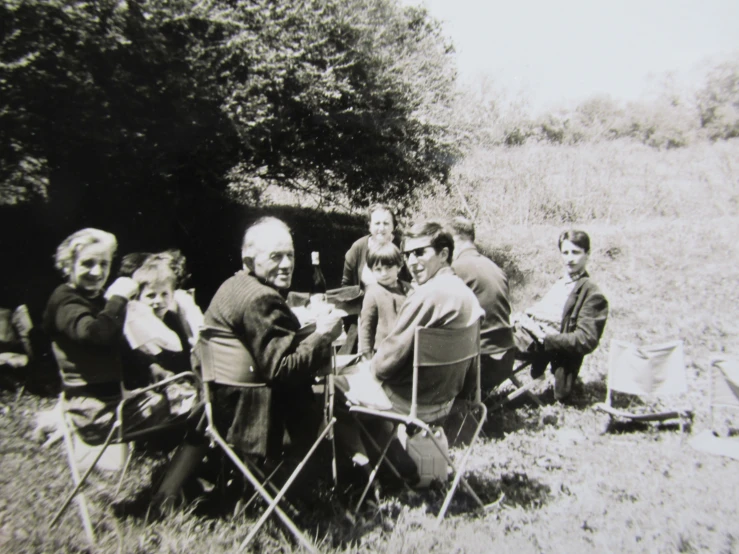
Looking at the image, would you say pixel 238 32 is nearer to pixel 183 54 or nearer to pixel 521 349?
pixel 183 54

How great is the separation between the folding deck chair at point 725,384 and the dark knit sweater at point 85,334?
13.3 feet

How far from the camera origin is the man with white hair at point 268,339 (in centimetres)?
238

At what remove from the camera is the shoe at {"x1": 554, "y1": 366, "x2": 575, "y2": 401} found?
452 cm

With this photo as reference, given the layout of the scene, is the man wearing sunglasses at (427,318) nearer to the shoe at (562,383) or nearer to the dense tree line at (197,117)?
the shoe at (562,383)

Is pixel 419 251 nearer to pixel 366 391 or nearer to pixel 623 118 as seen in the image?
pixel 366 391

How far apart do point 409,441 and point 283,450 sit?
0.90 metres

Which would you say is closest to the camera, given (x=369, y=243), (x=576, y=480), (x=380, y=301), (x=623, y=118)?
(x=576, y=480)

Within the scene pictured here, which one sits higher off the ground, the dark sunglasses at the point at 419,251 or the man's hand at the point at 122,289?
the dark sunglasses at the point at 419,251

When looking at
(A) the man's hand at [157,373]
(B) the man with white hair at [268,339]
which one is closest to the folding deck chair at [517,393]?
(B) the man with white hair at [268,339]

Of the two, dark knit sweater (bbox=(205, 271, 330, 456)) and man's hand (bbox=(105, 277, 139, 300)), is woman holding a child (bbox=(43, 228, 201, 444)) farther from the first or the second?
dark knit sweater (bbox=(205, 271, 330, 456))

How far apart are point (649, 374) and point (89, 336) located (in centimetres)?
398

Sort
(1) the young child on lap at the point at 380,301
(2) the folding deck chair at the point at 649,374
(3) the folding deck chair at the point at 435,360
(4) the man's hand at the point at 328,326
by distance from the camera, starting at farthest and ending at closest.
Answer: (2) the folding deck chair at the point at 649,374 → (1) the young child on lap at the point at 380,301 → (3) the folding deck chair at the point at 435,360 → (4) the man's hand at the point at 328,326

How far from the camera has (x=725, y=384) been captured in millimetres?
3943

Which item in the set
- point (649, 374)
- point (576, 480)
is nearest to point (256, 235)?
point (576, 480)
